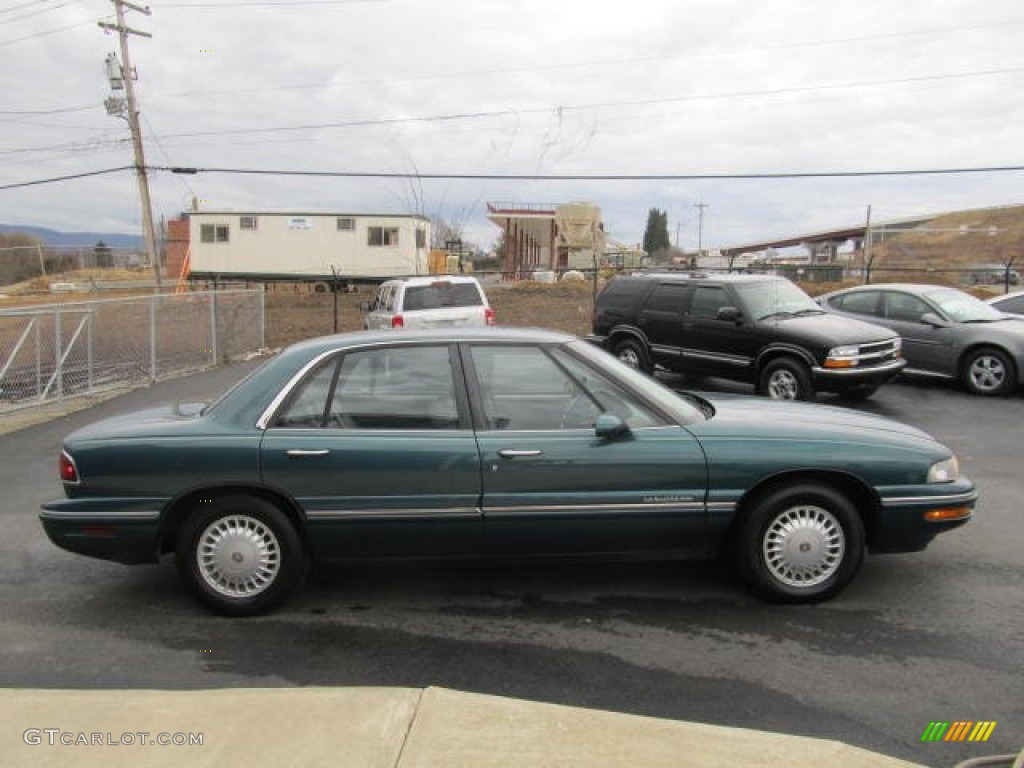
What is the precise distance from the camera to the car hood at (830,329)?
377 inches

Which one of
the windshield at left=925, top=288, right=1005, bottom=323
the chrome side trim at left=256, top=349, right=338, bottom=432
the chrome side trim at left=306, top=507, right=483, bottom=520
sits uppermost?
the windshield at left=925, top=288, right=1005, bottom=323

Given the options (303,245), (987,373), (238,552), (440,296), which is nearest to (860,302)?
(987,373)

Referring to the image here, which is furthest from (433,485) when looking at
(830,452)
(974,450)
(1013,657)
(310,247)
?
(310,247)

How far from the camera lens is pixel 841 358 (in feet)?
30.9

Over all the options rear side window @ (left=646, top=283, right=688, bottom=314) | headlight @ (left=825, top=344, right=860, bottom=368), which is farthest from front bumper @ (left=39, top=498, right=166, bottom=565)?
rear side window @ (left=646, top=283, right=688, bottom=314)

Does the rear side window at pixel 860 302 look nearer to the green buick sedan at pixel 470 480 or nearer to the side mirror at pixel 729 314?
the side mirror at pixel 729 314

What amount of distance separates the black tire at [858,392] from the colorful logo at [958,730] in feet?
22.8

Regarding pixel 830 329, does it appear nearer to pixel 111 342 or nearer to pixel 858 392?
pixel 858 392

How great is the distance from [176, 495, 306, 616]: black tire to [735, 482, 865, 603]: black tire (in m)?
2.26

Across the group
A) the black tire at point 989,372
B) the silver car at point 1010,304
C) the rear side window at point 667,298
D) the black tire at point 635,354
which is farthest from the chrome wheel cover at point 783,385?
the silver car at point 1010,304

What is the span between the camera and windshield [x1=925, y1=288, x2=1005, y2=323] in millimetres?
11219

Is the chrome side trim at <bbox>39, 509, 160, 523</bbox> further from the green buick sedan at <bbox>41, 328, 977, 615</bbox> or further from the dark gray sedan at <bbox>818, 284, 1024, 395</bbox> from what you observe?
the dark gray sedan at <bbox>818, 284, 1024, 395</bbox>

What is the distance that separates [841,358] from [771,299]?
4.73ft

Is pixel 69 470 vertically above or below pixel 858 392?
above
